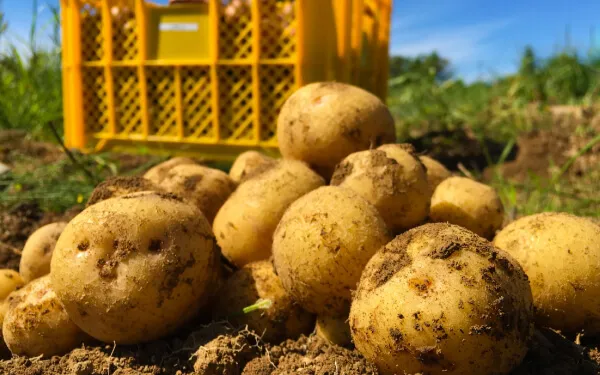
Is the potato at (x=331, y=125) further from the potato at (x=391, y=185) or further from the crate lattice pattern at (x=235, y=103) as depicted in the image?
the crate lattice pattern at (x=235, y=103)

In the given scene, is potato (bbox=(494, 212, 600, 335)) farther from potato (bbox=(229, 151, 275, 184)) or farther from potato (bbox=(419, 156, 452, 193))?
potato (bbox=(229, 151, 275, 184))

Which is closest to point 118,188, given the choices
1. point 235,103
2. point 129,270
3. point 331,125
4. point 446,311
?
point 129,270

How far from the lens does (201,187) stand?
2303 millimetres

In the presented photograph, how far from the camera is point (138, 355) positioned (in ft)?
5.72

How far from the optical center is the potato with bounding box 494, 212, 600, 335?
5.62 feet

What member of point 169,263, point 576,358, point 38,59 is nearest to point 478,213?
point 576,358

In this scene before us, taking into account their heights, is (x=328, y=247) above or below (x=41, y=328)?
above

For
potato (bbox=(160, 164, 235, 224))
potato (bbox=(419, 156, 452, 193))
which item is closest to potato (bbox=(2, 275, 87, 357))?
potato (bbox=(160, 164, 235, 224))

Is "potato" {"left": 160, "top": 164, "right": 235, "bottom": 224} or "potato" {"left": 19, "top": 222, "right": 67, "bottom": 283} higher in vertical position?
"potato" {"left": 160, "top": 164, "right": 235, "bottom": 224}

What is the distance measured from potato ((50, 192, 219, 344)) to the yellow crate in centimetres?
240

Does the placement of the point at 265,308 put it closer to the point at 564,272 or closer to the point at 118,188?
the point at 118,188

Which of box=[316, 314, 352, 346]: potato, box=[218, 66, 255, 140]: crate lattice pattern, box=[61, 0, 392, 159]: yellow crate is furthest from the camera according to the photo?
box=[218, 66, 255, 140]: crate lattice pattern

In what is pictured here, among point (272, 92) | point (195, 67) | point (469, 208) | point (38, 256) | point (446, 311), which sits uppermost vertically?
point (195, 67)

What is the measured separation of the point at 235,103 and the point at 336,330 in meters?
2.75
